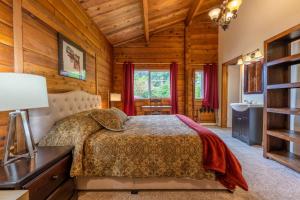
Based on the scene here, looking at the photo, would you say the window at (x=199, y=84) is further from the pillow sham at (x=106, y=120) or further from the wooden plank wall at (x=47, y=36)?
the pillow sham at (x=106, y=120)

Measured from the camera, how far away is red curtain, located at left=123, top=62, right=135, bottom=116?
5.83 m

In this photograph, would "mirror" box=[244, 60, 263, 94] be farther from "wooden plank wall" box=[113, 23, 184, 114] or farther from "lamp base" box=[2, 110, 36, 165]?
"lamp base" box=[2, 110, 36, 165]

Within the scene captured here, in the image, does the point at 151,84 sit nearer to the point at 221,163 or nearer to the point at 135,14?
the point at 135,14

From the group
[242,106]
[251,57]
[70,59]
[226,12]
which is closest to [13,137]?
[70,59]

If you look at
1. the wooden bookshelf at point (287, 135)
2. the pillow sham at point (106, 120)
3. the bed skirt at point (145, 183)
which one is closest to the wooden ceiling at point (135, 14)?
the pillow sham at point (106, 120)

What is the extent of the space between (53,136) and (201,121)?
17.1 feet

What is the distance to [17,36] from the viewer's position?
1.67 metres

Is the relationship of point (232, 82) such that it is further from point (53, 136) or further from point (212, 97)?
point (53, 136)

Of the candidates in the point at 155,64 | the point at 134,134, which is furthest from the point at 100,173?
the point at 155,64

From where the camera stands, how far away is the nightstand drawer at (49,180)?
1161 mm

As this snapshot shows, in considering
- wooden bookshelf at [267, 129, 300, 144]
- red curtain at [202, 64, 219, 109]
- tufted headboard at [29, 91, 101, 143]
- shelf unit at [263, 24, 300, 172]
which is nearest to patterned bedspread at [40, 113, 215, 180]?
tufted headboard at [29, 91, 101, 143]

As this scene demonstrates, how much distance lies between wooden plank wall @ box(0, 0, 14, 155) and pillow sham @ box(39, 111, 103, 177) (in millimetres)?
382

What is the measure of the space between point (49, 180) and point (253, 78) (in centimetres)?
448

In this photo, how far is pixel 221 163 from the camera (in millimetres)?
1793
